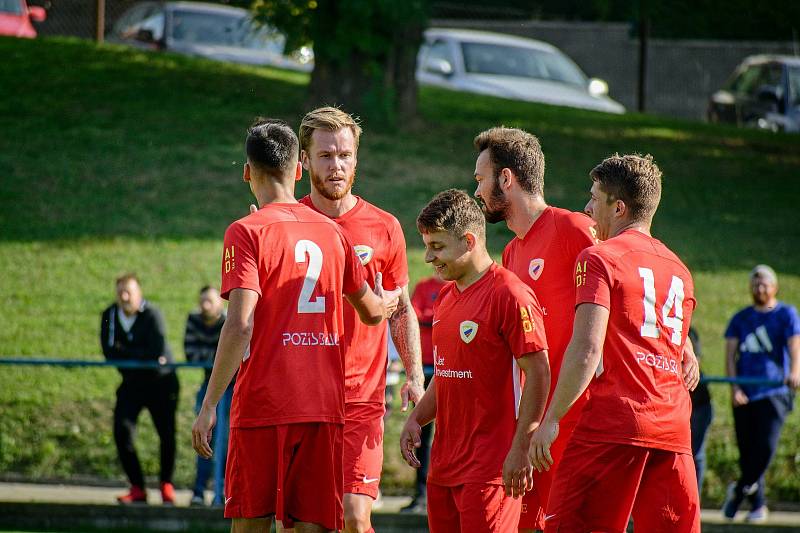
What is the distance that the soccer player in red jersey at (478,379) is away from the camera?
5.52 m

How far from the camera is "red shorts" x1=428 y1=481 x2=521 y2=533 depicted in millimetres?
5543

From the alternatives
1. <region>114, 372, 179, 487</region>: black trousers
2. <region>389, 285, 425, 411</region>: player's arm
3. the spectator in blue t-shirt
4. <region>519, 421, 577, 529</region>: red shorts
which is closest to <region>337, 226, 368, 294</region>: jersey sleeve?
<region>389, 285, 425, 411</region>: player's arm

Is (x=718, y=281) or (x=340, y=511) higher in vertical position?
(x=718, y=281)

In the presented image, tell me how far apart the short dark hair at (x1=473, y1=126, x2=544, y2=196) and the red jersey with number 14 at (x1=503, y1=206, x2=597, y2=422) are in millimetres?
226

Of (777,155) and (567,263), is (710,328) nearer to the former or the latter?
(777,155)

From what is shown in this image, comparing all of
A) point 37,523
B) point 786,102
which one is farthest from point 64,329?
point 786,102

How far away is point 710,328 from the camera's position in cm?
1412

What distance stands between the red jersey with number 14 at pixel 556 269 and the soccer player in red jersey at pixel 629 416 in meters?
0.63

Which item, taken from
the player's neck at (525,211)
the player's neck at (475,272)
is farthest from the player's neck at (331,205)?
the player's neck at (475,272)

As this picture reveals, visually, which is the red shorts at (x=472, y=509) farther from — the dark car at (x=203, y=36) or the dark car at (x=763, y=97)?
the dark car at (x=763, y=97)

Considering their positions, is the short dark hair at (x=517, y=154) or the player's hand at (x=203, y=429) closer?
the player's hand at (x=203, y=429)

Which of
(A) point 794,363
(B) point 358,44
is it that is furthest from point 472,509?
(B) point 358,44

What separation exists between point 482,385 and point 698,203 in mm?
12895

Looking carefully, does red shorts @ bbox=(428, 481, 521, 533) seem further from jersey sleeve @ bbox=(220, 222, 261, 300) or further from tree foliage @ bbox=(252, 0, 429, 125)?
tree foliage @ bbox=(252, 0, 429, 125)
